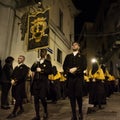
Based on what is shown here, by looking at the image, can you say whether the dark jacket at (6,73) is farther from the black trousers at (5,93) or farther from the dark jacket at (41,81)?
the dark jacket at (41,81)

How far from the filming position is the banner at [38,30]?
39.5ft

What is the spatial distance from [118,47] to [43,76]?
91.3 ft

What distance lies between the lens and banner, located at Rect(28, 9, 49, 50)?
12031 mm

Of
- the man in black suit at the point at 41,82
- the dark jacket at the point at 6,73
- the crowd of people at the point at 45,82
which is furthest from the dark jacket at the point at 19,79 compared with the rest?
the dark jacket at the point at 6,73

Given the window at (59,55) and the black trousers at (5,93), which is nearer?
the black trousers at (5,93)

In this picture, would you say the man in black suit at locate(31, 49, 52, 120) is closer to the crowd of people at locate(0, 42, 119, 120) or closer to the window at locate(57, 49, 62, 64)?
the crowd of people at locate(0, 42, 119, 120)

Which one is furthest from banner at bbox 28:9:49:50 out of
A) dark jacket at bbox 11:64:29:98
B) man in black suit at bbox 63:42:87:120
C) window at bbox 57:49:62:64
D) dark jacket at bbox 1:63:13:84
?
window at bbox 57:49:62:64

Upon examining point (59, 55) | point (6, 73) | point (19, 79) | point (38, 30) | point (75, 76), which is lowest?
point (75, 76)

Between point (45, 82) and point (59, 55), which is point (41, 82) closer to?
point (45, 82)

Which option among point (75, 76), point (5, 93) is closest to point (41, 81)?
point (75, 76)

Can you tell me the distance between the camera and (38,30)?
12.1 meters

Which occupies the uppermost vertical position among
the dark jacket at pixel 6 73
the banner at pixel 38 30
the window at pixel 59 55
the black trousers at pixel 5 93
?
the window at pixel 59 55

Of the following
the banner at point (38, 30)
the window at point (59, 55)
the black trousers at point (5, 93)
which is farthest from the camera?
the window at point (59, 55)

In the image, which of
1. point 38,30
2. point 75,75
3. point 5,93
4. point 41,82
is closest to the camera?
point 75,75
